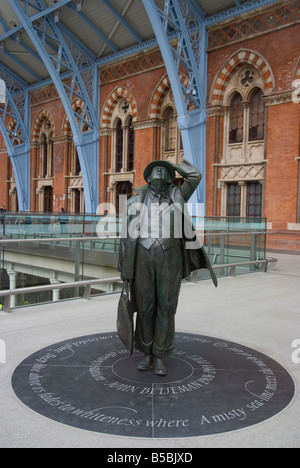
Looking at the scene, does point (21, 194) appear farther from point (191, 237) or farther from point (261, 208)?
point (191, 237)

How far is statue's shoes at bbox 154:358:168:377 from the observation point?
340 cm

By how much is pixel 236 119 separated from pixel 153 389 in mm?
15328

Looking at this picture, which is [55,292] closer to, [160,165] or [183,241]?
[183,241]

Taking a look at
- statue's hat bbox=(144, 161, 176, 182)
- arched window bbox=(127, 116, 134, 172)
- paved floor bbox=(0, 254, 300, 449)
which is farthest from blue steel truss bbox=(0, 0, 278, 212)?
statue's hat bbox=(144, 161, 176, 182)

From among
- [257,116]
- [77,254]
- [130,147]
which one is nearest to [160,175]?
[77,254]

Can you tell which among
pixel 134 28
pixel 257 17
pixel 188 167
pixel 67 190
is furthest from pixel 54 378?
pixel 67 190

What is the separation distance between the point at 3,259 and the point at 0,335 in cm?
148

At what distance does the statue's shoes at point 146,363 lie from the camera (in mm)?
3531

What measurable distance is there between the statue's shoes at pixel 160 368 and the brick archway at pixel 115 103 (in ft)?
59.2

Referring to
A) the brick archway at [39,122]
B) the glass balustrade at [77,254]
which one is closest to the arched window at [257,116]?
the glass balustrade at [77,254]

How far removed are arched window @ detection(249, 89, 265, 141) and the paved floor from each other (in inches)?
340

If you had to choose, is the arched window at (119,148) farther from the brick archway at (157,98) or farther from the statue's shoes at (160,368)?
the statue's shoes at (160,368)

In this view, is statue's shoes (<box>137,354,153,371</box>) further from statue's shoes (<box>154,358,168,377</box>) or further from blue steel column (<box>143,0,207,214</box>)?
blue steel column (<box>143,0,207,214</box>)

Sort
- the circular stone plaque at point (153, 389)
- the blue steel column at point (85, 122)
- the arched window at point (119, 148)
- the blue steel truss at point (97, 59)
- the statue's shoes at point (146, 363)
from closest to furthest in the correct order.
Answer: the circular stone plaque at point (153, 389) < the statue's shoes at point (146, 363) < the blue steel truss at point (97, 59) < the blue steel column at point (85, 122) < the arched window at point (119, 148)
